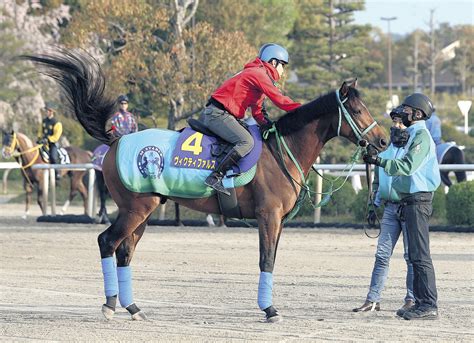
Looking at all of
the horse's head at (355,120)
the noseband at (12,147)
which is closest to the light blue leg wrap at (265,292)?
the horse's head at (355,120)

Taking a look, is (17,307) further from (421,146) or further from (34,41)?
(34,41)

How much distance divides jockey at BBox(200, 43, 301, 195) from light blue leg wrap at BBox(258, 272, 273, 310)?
796mm

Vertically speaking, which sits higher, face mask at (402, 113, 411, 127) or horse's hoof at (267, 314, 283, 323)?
face mask at (402, 113, 411, 127)

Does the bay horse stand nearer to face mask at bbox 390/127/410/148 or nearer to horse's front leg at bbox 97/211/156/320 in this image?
horse's front leg at bbox 97/211/156/320

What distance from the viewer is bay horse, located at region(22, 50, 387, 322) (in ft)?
33.2

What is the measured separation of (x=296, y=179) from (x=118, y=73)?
17.8 meters

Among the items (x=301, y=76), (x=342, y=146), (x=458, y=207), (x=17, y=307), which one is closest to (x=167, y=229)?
(x=458, y=207)

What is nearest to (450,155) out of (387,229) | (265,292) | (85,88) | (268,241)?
(387,229)

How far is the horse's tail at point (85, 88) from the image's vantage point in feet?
36.1

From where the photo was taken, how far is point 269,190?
10203mm

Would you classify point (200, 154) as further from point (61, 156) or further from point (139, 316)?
point (61, 156)

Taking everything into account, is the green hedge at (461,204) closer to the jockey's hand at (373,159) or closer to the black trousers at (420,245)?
the black trousers at (420,245)

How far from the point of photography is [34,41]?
44.2 m

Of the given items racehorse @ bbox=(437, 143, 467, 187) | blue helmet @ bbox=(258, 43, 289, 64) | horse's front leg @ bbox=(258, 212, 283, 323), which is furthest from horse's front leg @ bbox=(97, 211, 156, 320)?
racehorse @ bbox=(437, 143, 467, 187)
